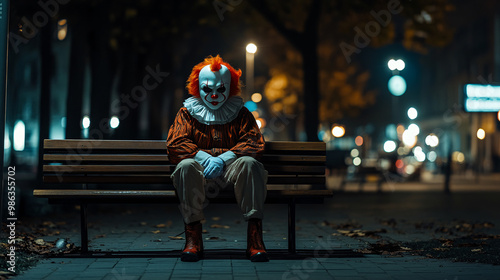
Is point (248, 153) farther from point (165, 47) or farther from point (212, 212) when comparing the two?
point (165, 47)

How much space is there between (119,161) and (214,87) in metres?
1.11

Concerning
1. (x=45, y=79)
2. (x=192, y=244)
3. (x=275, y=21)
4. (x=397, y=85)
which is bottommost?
(x=192, y=244)

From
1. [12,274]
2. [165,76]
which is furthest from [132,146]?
[165,76]

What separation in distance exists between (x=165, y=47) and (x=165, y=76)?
9.45 ft

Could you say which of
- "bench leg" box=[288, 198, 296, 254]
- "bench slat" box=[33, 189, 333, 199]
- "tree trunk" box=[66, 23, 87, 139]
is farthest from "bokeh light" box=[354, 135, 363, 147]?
"bench slat" box=[33, 189, 333, 199]

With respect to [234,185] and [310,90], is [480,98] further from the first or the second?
[234,185]

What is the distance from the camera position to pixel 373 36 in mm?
21719

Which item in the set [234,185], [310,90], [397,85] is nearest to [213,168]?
[234,185]

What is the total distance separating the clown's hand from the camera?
6777 mm

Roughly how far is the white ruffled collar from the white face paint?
5cm

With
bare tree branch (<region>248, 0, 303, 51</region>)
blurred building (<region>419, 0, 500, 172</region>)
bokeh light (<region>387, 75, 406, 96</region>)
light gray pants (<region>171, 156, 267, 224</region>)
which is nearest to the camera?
light gray pants (<region>171, 156, 267, 224</region>)

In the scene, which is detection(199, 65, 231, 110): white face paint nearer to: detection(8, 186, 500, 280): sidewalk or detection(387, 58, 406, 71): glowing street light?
detection(8, 186, 500, 280): sidewalk

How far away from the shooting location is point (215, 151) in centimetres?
714

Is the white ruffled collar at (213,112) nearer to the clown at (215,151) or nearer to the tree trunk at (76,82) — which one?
the clown at (215,151)
